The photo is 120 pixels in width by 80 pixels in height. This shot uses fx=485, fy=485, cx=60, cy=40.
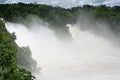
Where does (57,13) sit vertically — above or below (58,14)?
below

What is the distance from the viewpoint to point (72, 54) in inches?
4092

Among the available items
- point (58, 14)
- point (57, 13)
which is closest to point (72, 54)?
point (57, 13)

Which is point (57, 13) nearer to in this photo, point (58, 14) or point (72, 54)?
point (58, 14)

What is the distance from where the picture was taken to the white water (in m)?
74.0

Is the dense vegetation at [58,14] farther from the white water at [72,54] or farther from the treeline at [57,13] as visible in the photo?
the white water at [72,54]

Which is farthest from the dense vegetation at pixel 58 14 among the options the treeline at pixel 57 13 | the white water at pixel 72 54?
the white water at pixel 72 54

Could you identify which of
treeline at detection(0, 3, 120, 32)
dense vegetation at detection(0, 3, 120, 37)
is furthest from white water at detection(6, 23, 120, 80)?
treeline at detection(0, 3, 120, 32)

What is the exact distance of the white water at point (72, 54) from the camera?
74.0m

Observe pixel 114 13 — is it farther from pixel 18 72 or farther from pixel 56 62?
pixel 18 72

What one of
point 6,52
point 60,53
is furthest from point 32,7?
point 6,52

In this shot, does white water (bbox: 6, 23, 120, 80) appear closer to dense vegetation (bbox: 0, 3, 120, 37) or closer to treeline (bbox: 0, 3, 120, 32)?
dense vegetation (bbox: 0, 3, 120, 37)

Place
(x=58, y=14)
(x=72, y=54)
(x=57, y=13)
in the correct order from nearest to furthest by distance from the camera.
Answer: (x=72, y=54) → (x=57, y=13) → (x=58, y=14)

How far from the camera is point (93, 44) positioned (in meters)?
120

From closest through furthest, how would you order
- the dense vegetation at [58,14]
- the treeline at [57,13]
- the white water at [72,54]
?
1. the white water at [72,54]
2. the treeline at [57,13]
3. the dense vegetation at [58,14]
